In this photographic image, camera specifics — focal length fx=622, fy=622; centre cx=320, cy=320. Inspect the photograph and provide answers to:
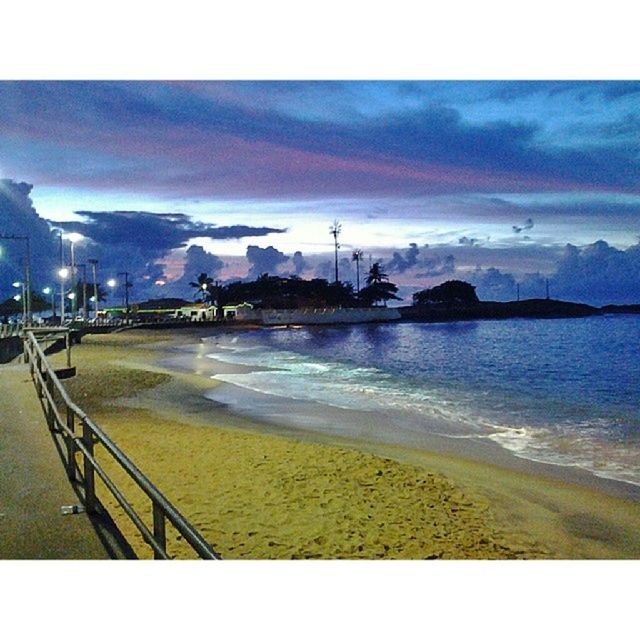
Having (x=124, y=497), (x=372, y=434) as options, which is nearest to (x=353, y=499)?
(x=124, y=497)

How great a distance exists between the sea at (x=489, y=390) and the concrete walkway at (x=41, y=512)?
4.58 m

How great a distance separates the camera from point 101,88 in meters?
3.92

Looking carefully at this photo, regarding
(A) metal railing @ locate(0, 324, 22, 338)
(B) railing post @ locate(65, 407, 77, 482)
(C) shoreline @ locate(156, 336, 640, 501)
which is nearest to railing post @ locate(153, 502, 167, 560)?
(B) railing post @ locate(65, 407, 77, 482)

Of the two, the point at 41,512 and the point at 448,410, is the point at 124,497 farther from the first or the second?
the point at 448,410

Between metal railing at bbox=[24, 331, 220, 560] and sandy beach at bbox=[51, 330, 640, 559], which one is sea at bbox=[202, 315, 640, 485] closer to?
sandy beach at bbox=[51, 330, 640, 559]

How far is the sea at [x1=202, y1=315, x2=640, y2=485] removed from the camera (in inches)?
299

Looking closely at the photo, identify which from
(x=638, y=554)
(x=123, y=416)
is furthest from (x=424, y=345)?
(x=638, y=554)

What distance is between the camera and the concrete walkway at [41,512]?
255cm

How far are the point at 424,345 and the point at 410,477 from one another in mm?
23093

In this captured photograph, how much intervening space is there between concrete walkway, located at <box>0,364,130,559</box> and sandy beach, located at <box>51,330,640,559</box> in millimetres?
Answer: 500

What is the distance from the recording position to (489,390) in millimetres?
13188

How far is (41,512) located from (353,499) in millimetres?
2267
